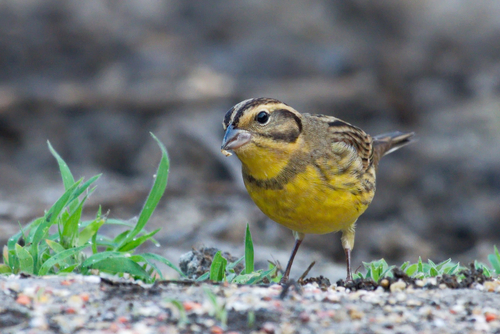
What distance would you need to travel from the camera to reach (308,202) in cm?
521

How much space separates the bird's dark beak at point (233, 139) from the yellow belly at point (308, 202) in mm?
438

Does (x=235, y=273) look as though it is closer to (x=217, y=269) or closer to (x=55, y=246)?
(x=217, y=269)

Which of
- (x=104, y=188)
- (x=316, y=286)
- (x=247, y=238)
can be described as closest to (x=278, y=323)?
(x=316, y=286)

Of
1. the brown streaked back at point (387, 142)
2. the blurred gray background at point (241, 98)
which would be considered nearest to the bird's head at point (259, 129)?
the brown streaked back at point (387, 142)

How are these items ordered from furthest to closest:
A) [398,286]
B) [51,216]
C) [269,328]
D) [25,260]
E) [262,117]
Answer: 1. [262,117]
2. [51,216]
3. [25,260]
4. [398,286]
5. [269,328]

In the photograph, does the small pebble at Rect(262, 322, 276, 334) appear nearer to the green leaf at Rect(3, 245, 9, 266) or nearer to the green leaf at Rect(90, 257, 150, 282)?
the green leaf at Rect(90, 257, 150, 282)

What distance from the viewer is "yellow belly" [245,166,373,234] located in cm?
520

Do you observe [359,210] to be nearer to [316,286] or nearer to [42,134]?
[316,286]

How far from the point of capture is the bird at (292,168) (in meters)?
5.10

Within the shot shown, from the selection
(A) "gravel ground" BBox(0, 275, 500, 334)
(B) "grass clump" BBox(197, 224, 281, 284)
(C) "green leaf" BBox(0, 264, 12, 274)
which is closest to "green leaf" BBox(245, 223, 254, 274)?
(B) "grass clump" BBox(197, 224, 281, 284)

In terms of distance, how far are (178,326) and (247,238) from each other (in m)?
1.80

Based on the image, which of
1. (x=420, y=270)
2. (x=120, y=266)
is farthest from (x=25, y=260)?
(x=420, y=270)

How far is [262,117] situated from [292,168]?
433 mm

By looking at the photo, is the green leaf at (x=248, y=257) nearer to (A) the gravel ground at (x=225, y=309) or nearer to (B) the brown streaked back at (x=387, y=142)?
(A) the gravel ground at (x=225, y=309)
